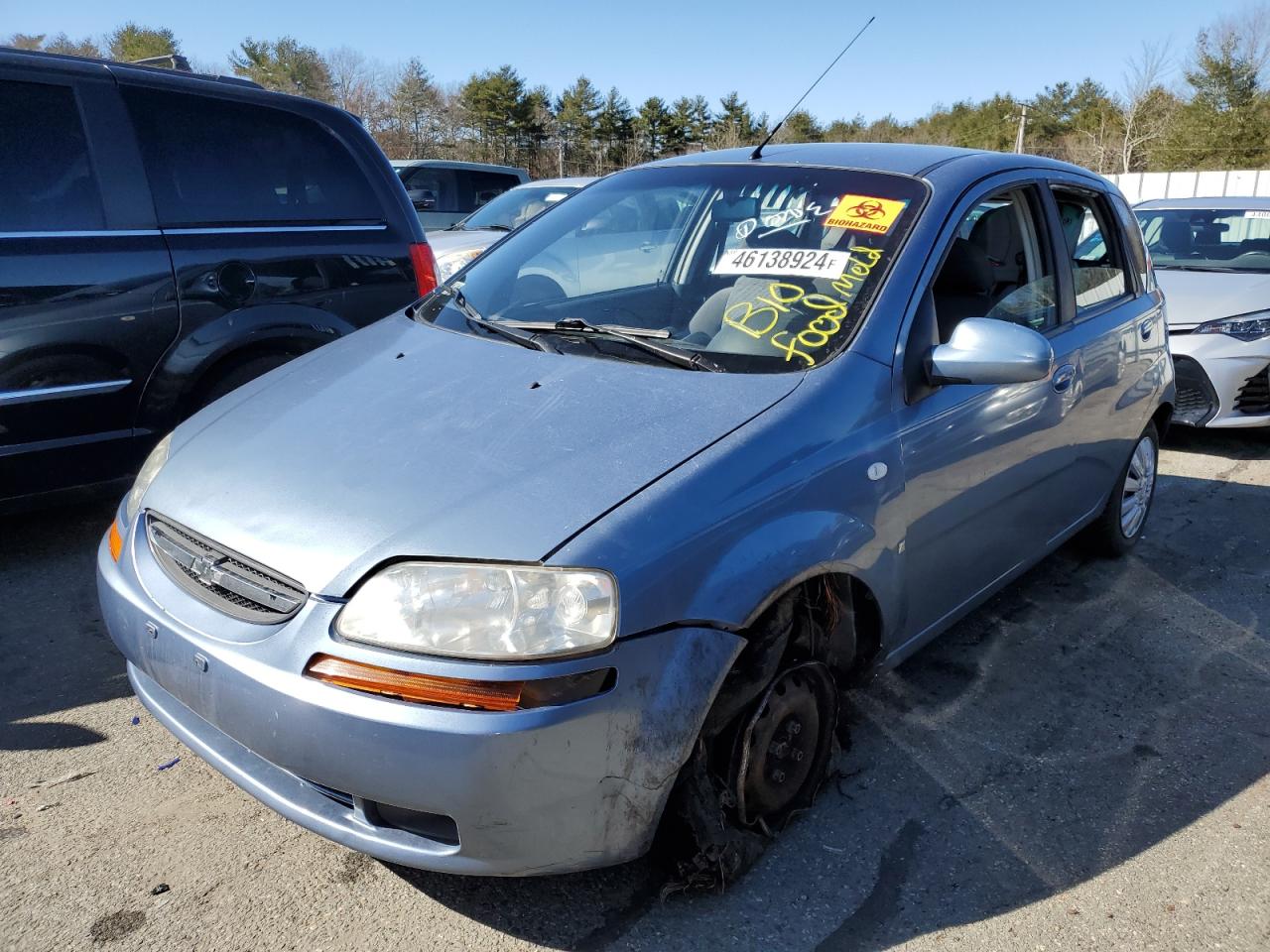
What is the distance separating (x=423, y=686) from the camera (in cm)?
180

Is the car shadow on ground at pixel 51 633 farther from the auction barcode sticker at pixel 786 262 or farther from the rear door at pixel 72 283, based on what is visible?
the auction barcode sticker at pixel 786 262

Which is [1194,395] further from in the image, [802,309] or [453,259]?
[453,259]

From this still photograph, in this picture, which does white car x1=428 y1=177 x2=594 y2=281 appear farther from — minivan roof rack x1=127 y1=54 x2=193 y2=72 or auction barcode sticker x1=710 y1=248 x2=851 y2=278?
auction barcode sticker x1=710 y1=248 x2=851 y2=278

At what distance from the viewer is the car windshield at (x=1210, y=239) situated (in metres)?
6.95

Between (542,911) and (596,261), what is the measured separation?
2.07 meters

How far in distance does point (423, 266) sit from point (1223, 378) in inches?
190

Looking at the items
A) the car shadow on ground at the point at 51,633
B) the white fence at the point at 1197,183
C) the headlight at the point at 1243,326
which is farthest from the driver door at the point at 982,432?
the white fence at the point at 1197,183

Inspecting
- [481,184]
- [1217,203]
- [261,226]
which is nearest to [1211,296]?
[1217,203]

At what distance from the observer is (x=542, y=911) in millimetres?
2176

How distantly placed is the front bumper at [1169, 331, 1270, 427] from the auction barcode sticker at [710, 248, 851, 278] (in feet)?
13.8

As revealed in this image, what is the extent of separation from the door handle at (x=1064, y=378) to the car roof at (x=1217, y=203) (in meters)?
5.28

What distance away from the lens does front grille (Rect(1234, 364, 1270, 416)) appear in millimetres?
5922

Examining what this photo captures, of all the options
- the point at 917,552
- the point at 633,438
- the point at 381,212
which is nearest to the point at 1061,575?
the point at 917,552

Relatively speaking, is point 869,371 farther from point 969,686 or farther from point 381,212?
point 381,212
